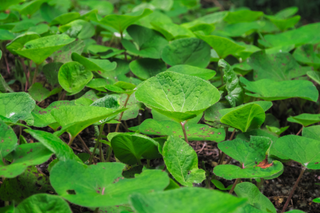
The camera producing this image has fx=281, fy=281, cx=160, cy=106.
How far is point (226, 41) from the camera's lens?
41.0 inches

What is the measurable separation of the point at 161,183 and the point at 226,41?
73 cm

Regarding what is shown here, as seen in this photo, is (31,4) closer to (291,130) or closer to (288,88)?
(288,88)

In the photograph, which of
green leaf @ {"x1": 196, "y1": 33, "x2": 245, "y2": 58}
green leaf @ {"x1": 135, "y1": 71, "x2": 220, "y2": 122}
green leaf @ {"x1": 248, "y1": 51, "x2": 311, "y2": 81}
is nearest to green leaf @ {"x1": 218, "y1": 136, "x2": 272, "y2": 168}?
green leaf @ {"x1": 135, "y1": 71, "x2": 220, "y2": 122}

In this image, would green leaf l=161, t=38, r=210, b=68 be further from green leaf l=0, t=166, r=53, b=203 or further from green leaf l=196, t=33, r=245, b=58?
green leaf l=0, t=166, r=53, b=203

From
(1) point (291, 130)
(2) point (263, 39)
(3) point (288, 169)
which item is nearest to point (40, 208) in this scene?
(3) point (288, 169)

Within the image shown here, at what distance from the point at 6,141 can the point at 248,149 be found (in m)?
0.52

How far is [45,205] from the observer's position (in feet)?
1.52

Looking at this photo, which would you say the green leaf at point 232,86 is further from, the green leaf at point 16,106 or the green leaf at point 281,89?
the green leaf at point 16,106

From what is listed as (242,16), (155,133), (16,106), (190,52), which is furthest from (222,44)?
(242,16)

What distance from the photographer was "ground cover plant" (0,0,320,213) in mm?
480

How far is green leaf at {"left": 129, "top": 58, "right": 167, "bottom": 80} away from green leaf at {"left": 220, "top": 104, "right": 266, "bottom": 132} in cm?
46

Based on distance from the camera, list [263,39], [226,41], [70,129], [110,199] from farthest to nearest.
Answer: [263,39]
[226,41]
[70,129]
[110,199]

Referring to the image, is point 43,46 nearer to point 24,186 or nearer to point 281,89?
point 24,186

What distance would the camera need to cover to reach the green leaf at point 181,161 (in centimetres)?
61
